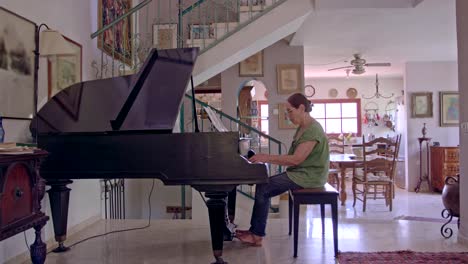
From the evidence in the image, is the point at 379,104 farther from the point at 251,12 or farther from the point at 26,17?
the point at 26,17

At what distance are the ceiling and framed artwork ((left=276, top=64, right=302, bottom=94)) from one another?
1.42 feet

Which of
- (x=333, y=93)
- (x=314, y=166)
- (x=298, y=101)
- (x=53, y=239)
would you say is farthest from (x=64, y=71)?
(x=333, y=93)

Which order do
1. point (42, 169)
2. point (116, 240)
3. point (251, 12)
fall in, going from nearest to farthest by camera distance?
point (42, 169), point (116, 240), point (251, 12)

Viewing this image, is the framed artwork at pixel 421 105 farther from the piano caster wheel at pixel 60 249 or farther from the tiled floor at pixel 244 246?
the piano caster wheel at pixel 60 249

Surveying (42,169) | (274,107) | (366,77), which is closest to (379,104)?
(366,77)

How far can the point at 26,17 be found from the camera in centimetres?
292

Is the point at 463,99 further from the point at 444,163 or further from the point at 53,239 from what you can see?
the point at 444,163

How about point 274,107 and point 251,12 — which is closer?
point 251,12

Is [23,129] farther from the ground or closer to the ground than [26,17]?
closer to the ground

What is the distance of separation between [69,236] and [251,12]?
10.6 ft

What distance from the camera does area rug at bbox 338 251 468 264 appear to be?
113 inches

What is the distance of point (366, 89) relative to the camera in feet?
36.8

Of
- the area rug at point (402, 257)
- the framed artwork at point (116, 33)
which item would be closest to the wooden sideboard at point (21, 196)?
the area rug at point (402, 257)

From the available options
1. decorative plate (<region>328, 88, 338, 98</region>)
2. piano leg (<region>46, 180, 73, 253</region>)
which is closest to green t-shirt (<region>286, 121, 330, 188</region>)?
piano leg (<region>46, 180, 73, 253</region>)
